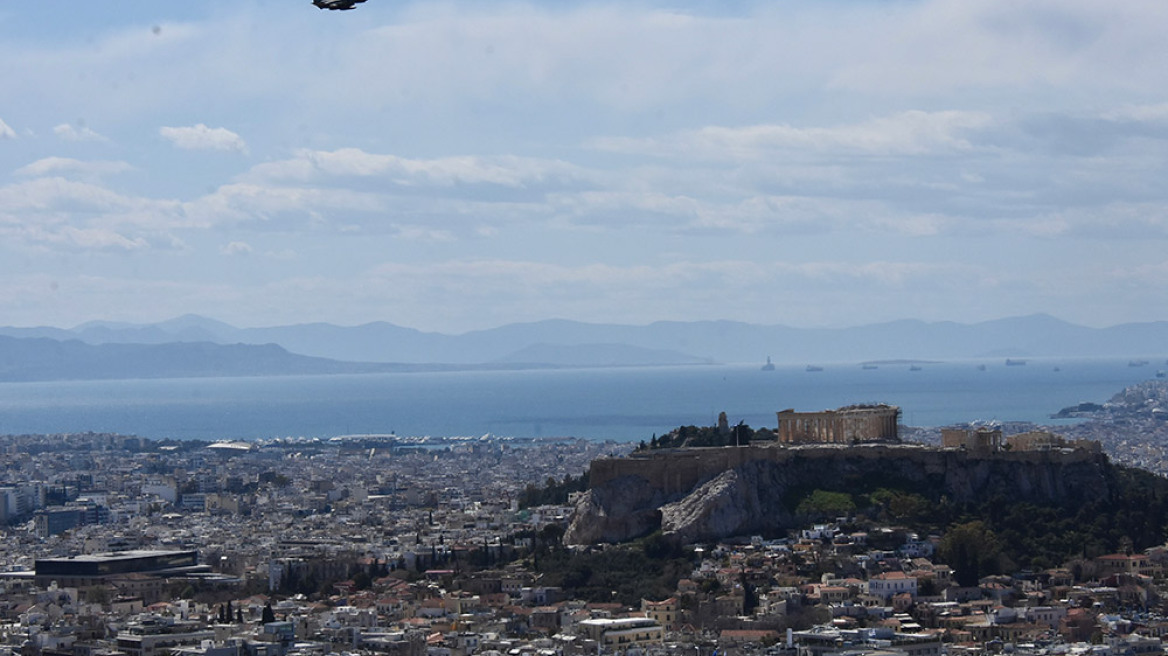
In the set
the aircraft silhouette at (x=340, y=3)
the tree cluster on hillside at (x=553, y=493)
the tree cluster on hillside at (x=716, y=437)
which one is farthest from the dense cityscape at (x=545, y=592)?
the aircraft silhouette at (x=340, y=3)

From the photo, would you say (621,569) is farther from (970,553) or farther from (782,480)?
(970,553)

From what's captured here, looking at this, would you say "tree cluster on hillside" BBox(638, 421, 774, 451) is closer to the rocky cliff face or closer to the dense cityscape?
the dense cityscape

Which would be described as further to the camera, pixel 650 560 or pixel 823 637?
pixel 650 560

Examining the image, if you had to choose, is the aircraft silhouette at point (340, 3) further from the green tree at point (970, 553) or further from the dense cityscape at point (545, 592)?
the green tree at point (970, 553)

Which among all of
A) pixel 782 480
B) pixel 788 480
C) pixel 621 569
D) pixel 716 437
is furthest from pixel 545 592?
pixel 716 437

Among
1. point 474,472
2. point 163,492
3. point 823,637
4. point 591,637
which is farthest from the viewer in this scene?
point 474,472

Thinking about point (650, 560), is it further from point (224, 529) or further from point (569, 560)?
point (224, 529)

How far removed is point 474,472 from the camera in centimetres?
15200

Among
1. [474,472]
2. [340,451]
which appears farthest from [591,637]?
[340,451]

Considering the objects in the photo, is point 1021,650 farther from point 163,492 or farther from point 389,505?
point 163,492

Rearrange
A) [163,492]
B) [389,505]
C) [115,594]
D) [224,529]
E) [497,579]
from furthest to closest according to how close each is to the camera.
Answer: [163,492], [389,505], [224,529], [115,594], [497,579]

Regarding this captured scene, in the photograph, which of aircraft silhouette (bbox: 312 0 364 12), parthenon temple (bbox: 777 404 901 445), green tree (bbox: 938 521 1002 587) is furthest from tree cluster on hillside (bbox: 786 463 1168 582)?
aircraft silhouette (bbox: 312 0 364 12)

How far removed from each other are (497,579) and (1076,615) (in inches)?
742

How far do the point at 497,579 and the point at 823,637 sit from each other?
17670mm
